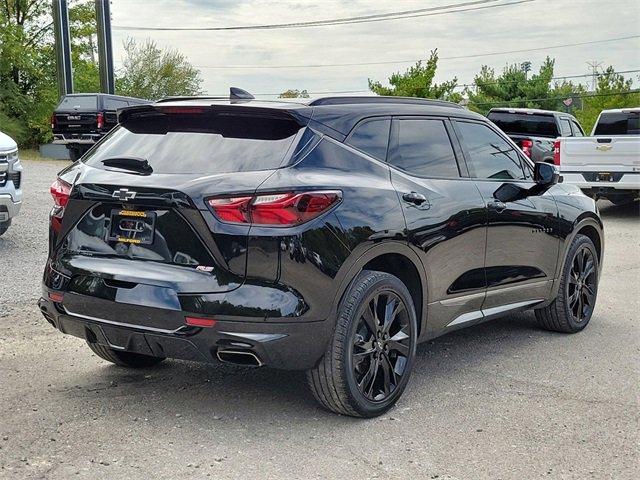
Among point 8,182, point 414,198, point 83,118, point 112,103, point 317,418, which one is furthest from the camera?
point 112,103

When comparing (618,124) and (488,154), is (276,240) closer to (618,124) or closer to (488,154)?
(488,154)

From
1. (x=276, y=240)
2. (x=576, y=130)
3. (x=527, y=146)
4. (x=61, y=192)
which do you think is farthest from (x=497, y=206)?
(x=576, y=130)

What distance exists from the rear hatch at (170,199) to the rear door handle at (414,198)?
0.74 m

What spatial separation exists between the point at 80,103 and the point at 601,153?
15479 millimetres

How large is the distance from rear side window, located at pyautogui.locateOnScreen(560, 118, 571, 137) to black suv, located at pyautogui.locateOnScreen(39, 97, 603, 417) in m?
14.7

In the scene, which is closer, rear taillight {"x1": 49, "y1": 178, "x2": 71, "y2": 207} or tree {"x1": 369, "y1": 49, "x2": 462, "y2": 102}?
rear taillight {"x1": 49, "y1": 178, "x2": 71, "y2": 207}

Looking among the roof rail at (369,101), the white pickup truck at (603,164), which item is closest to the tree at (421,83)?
the white pickup truck at (603,164)

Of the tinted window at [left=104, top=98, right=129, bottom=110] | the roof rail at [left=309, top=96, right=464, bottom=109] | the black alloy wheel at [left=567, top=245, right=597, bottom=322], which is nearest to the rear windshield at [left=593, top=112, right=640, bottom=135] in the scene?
the black alloy wheel at [left=567, top=245, right=597, bottom=322]

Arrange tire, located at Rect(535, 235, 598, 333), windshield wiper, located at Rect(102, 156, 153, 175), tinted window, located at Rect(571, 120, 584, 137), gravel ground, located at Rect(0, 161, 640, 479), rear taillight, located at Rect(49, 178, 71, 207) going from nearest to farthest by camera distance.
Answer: gravel ground, located at Rect(0, 161, 640, 479) → windshield wiper, located at Rect(102, 156, 153, 175) → rear taillight, located at Rect(49, 178, 71, 207) → tire, located at Rect(535, 235, 598, 333) → tinted window, located at Rect(571, 120, 584, 137)

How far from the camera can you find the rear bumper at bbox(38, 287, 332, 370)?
4016 mm

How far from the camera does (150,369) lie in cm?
536

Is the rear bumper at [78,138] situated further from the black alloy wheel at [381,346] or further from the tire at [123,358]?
the black alloy wheel at [381,346]

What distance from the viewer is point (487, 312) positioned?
5582 millimetres

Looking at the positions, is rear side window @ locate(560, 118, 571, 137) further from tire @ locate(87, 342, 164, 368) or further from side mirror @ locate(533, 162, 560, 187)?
tire @ locate(87, 342, 164, 368)
